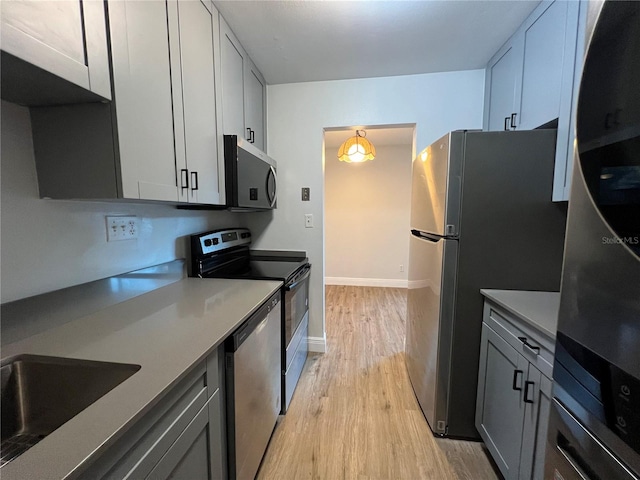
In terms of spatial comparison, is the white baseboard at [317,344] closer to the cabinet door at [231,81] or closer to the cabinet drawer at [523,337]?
the cabinet drawer at [523,337]

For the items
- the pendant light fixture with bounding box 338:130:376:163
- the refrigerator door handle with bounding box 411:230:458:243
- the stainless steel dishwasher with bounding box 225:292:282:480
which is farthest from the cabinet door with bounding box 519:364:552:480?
the pendant light fixture with bounding box 338:130:376:163

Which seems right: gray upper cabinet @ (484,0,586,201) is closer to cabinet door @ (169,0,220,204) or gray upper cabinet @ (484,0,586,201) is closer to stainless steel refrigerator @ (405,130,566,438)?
stainless steel refrigerator @ (405,130,566,438)

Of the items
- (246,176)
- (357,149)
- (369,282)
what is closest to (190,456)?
(246,176)

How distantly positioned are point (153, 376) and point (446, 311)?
1408 mm

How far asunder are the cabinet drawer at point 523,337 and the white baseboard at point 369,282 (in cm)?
341

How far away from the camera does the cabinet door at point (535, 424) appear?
3.40 ft

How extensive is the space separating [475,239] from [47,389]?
5.83 feet

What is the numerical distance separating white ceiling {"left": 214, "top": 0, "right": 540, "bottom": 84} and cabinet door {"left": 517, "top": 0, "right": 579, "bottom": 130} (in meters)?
0.16

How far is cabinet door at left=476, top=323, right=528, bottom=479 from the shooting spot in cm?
119

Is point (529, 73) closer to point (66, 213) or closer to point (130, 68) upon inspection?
point (130, 68)

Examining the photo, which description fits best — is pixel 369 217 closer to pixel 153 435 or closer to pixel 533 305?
pixel 533 305

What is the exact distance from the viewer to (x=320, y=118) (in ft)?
7.88

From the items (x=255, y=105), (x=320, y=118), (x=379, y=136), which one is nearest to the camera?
(x=255, y=105)

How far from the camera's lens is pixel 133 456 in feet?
1.95
